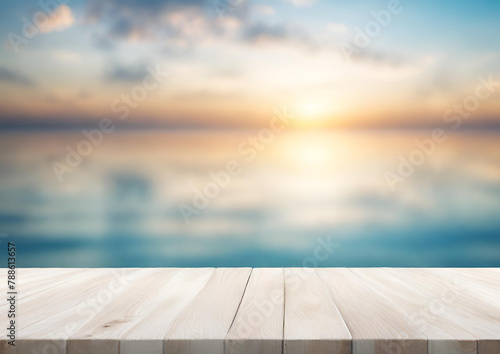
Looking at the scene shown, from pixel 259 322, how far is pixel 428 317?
0.40 m

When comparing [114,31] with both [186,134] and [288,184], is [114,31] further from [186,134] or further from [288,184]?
[288,184]

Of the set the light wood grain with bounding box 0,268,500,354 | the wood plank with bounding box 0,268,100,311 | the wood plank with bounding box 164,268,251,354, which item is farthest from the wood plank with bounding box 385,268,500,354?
the wood plank with bounding box 0,268,100,311

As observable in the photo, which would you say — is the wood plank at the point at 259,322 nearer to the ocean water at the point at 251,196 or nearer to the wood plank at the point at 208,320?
the wood plank at the point at 208,320

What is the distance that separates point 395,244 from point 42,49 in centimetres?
352

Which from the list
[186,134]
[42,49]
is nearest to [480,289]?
[186,134]

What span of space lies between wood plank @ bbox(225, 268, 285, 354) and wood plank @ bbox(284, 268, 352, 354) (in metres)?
0.02

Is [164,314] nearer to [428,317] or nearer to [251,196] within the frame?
[428,317]

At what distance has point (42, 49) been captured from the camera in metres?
3.96

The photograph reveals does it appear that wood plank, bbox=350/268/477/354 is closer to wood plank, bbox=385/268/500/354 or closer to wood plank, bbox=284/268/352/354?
wood plank, bbox=385/268/500/354

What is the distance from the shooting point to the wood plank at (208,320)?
2.97ft

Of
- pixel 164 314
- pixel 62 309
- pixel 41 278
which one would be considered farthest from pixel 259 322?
pixel 41 278

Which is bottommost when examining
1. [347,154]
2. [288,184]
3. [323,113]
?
[288,184]

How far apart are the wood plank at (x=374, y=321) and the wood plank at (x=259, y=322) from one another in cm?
15

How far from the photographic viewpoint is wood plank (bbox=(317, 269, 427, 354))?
902mm
